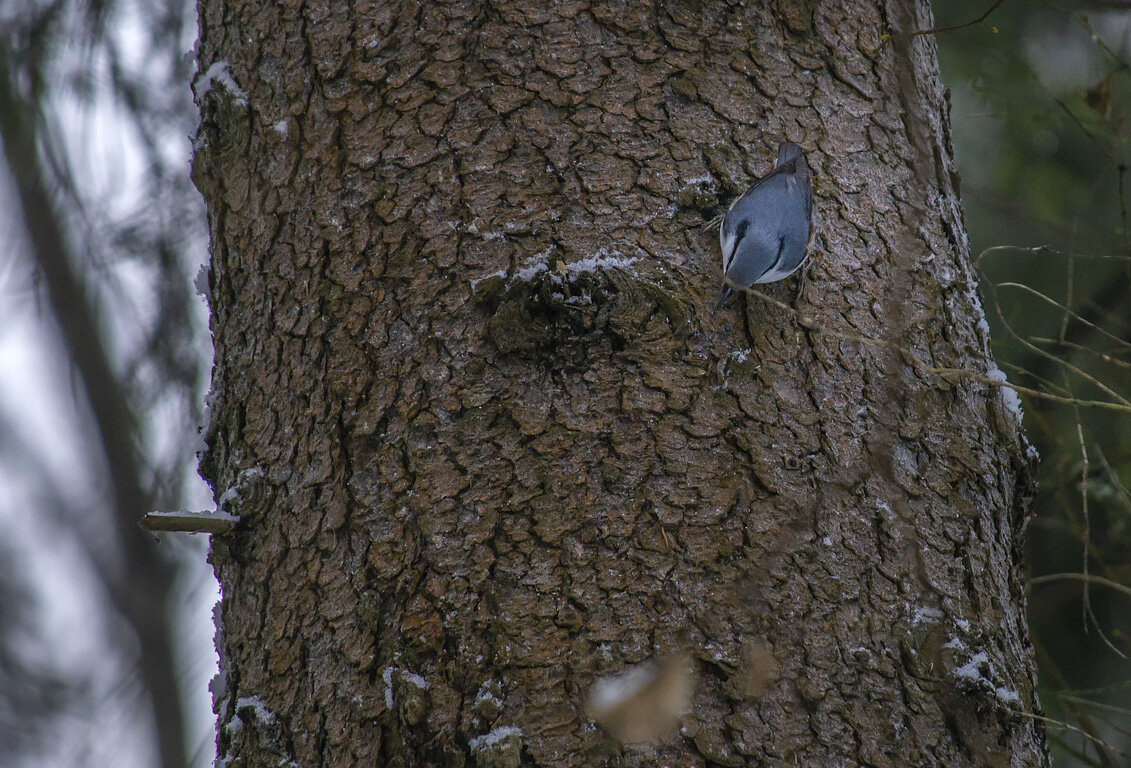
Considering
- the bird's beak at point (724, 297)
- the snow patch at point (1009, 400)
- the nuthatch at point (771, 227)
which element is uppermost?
the nuthatch at point (771, 227)

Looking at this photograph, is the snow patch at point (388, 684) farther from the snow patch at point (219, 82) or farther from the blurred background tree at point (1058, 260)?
the blurred background tree at point (1058, 260)

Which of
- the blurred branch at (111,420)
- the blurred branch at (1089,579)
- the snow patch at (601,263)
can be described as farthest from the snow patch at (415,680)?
the blurred branch at (111,420)

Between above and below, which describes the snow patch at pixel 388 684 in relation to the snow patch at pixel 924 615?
above

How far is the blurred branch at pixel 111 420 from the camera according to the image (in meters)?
3.26

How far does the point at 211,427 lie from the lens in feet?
4.48

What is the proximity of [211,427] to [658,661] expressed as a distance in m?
0.81

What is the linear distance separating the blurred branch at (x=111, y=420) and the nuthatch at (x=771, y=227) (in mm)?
2887

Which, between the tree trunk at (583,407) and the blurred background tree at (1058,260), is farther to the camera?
the blurred background tree at (1058,260)


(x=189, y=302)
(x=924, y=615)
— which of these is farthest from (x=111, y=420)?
(x=924, y=615)

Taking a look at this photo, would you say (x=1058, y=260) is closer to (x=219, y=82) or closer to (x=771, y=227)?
(x=771, y=227)

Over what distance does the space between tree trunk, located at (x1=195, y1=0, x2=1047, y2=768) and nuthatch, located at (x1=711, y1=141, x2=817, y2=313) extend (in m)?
0.03

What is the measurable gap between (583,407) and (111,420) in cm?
298

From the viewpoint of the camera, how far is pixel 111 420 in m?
3.44

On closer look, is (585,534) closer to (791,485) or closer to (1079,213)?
(791,485)
